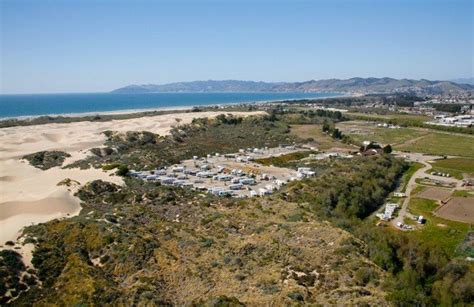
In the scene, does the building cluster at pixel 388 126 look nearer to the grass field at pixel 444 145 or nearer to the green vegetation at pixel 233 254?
the grass field at pixel 444 145

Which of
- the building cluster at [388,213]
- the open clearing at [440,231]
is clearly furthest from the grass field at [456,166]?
the building cluster at [388,213]

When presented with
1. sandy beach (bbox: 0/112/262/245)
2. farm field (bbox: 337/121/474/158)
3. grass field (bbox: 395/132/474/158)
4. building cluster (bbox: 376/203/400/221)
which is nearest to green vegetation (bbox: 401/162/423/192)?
building cluster (bbox: 376/203/400/221)

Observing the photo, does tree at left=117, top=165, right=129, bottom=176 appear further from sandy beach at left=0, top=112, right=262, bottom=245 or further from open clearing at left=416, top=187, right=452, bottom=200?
open clearing at left=416, top=187, right=452, bottom=200

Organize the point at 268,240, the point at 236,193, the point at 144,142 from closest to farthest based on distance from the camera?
the point at 268,240 → the point at 236,193 → the point at 144,142

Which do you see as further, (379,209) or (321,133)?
(321,133)

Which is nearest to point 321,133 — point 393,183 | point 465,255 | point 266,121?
point 266,121

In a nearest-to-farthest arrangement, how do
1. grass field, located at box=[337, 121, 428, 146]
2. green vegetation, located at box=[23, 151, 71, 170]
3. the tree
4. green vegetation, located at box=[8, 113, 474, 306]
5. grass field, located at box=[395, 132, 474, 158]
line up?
green vegetation, located at box=[8, 113, 474, 306]
the tree
green vegetation, located at box=[23, 151, 71, 170]
grass field, located at box=[395, 132, 474, 158]
grass field, located at box=[337, 121, 428, 146]

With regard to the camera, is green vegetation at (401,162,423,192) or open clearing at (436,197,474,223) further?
green vegetation at (401,162,423,192)

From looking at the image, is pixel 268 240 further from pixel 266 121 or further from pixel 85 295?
pixel 266 121
